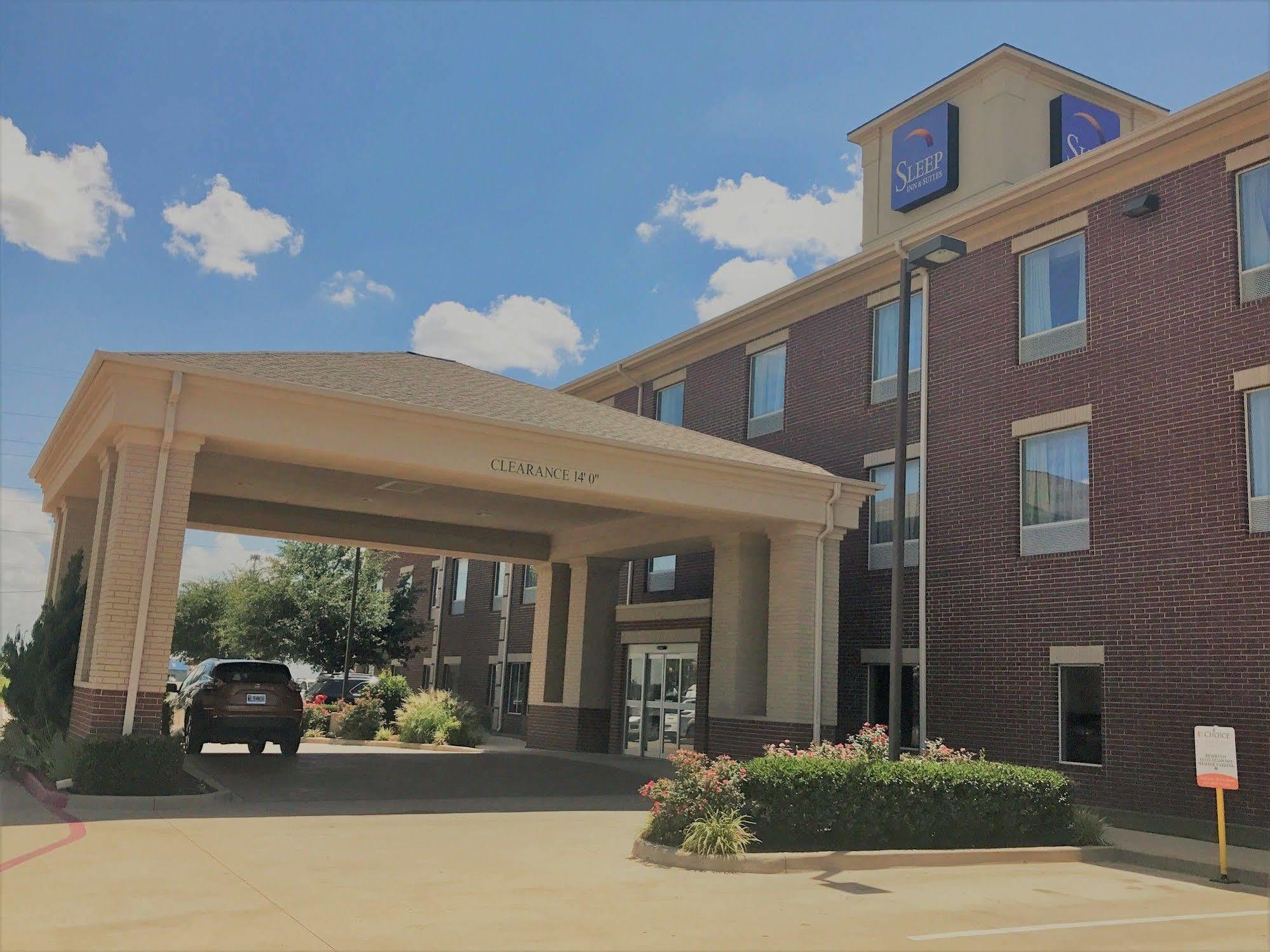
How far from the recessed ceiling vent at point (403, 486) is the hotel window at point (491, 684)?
1677 centimetres

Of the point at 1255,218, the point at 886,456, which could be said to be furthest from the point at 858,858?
the point at 886,456

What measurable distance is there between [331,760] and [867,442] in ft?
39.0

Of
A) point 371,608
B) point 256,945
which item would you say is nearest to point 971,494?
point 256,945

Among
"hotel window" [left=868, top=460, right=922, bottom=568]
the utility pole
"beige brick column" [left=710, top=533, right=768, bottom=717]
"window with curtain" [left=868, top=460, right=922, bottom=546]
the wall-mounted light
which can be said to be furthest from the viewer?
the utility pole

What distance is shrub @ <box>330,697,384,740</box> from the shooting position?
27969mm

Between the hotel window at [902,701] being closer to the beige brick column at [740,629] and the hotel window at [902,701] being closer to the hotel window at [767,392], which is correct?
the beige brick column at [740,629]

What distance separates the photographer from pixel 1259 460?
15.9m

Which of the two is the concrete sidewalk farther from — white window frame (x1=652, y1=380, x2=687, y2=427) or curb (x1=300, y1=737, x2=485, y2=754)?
white window frame (x1=652, y1=380, x2=687, y2=427)

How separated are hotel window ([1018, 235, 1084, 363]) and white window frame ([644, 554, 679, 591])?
10148 mm

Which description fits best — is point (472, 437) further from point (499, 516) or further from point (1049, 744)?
point (1049, 744)

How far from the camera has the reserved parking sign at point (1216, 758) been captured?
1274cm

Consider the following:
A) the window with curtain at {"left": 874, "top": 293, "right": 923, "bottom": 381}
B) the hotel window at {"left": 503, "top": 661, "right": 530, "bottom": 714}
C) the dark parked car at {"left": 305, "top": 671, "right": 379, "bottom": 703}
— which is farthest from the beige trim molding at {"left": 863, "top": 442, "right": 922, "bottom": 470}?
the dark parked car at {"left": 305, "top": 671, "right": 379, "bottom": 703}

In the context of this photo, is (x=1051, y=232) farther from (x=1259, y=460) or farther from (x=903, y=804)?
(x=903, y=804)

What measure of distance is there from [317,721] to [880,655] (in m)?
14.8
